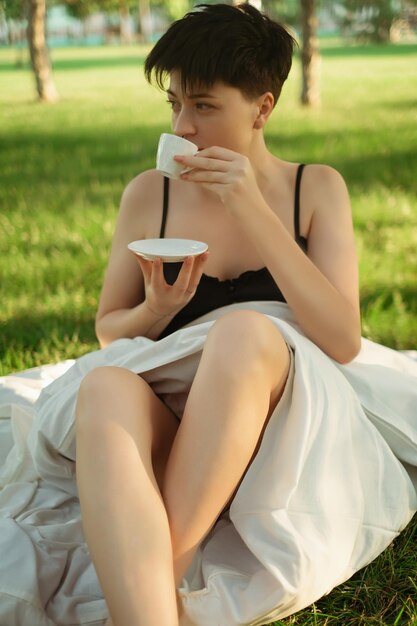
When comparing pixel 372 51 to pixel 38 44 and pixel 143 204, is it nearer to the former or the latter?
pixel 38 44

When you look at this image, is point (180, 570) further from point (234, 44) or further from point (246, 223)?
point (234, 44)

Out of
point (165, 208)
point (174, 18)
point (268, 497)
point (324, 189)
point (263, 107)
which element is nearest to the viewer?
point (268, 497)

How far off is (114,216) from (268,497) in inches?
174

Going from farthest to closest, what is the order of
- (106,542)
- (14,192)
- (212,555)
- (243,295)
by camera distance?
1. (14,192)
2. (243,295)
3. (212,555)
4. (106,542)

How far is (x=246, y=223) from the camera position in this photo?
2.33 metres

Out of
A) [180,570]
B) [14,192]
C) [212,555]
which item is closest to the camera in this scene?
[180,570]

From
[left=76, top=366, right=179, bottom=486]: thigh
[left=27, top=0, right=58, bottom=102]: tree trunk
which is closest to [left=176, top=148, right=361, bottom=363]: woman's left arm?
[left=76, top=366, right=179, bottom=486]: thigh

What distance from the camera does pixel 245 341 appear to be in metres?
2.04

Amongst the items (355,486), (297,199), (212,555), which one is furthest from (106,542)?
(297,199)

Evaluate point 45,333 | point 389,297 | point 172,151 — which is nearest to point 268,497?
point 172,151

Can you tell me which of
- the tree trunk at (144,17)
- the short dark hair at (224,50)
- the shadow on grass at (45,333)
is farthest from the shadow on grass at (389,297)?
the tree trunk at (144,17)

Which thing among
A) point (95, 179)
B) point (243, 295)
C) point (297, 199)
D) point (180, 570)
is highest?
point (297, 199)

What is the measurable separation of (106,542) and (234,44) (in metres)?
1.40

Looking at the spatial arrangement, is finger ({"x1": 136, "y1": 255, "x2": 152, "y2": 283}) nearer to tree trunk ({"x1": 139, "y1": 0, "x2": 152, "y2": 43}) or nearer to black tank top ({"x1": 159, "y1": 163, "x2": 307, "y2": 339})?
black tank top ({"x1": 159, "y1": 163, "x2": 307, "y2": 339})
